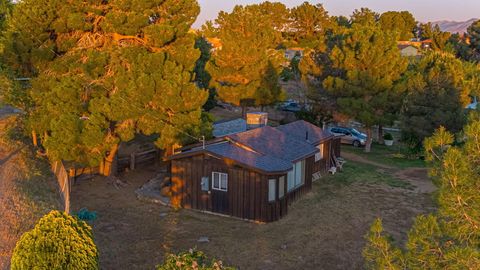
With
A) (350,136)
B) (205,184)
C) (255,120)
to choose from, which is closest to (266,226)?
(205,184)

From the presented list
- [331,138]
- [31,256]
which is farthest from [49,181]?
[331,138]

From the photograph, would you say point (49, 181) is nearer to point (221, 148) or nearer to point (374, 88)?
point (221, 148)

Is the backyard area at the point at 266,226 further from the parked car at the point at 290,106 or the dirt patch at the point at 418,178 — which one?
the parked car at the point at 290,106

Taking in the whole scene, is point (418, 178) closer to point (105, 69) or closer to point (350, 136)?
point (350, 136)

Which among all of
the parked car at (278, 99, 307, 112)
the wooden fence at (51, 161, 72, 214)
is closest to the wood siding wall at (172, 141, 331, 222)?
the wooden fence at (51, 161, 72, 214)

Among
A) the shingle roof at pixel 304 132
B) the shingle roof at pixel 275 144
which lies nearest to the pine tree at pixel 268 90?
the shingle roof at pixel 304 132
